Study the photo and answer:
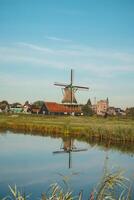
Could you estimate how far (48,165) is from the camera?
1900 cm

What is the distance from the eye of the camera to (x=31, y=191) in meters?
13.5

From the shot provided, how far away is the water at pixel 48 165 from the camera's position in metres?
14.5

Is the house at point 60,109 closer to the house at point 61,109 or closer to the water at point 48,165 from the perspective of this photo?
the house at point 61,109

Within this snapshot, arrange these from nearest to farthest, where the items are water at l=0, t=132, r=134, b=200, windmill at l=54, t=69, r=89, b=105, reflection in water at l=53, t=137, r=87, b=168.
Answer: water at l=0, t=132, r=134, b=200, reflection in water at l=53, t=137, r=87, b=168, windmill at l=54, t=69, r=89, b=105

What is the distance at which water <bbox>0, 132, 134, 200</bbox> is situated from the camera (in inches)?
571

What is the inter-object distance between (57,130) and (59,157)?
16.2 meters

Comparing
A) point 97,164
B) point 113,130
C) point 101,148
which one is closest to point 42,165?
point 97,164

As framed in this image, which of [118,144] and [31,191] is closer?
[31,191]

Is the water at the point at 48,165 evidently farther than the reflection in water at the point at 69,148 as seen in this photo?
No

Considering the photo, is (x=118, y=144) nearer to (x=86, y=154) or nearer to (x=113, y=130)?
(x=113, y=130)

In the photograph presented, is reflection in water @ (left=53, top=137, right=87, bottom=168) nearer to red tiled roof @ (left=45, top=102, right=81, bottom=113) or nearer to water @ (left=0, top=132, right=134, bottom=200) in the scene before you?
water @ (left=0, top=132, right=134, bottom=200)

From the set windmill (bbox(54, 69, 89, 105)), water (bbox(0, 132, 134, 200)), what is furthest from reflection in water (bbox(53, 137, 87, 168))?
windmill (bbox(54, 69, 89, 105))

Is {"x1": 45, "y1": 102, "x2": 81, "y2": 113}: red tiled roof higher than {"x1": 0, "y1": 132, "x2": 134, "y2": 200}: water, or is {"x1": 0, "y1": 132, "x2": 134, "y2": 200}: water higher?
{"x1": 45, "y1": 102, "x2": 81, "y2": 113}: red tiled roof

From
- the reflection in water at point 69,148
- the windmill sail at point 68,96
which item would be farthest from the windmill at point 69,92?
the reflection in water at point 69,148
